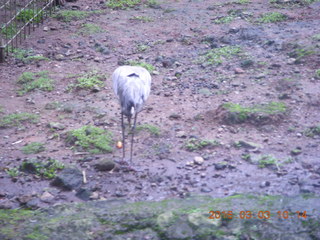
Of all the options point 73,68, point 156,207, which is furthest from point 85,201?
point 73,68

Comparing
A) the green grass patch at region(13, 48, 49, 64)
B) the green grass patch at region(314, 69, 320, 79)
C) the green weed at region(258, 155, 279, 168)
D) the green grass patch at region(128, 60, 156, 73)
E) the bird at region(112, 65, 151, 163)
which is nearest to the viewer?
the green weed at region(258, 155, 279, 168)

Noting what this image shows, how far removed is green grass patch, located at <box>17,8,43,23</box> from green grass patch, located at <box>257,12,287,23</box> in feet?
14.6

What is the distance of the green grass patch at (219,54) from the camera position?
714cm

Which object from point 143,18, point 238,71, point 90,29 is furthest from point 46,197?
point 143,18

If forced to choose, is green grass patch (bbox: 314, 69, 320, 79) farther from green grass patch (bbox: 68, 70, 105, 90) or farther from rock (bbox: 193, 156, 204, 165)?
green grass patch (bbox: 68, 70, 105, 90)

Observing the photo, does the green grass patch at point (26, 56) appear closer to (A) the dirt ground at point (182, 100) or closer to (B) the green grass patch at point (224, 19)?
(A) the dirt ground at point (182, 100)

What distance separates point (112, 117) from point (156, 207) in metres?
2.22

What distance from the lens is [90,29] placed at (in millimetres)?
8812

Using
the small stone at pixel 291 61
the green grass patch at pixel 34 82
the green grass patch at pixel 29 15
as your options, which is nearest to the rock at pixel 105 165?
the green grass patch at pixel 34 82

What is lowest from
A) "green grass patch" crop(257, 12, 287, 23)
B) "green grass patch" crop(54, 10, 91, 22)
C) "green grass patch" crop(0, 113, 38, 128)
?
"green grass patch" crop(0, 113, 38, 128)

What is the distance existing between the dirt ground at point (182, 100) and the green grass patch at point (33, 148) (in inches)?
3.1

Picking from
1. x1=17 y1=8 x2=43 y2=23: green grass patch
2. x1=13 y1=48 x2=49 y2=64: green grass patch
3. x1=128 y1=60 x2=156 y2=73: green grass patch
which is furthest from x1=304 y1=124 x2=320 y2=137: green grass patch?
x1=17 y1=8 x2=43 y2=23: green grass patch

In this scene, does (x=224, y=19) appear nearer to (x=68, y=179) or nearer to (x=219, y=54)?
(x=219, y=54)

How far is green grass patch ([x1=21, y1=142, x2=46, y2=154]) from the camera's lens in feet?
16.1
